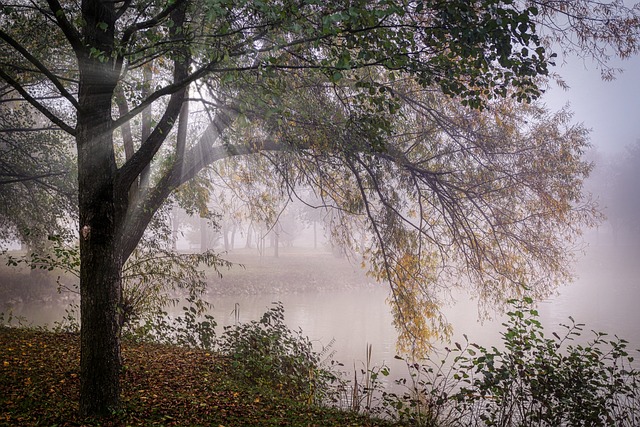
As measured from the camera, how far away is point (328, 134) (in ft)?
21.2

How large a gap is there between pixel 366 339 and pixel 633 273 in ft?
114

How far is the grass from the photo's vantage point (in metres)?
4.73

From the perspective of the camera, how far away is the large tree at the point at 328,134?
15.2ft

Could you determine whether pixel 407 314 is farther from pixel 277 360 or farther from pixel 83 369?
pixel 83 369

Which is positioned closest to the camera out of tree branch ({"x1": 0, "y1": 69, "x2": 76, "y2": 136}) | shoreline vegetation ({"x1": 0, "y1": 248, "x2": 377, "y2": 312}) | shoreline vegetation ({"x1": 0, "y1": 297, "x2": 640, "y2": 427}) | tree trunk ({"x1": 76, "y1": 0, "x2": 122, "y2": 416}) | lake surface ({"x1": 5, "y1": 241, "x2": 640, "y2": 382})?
tree branch ({"x1": 0, "y1": 69, "x2": 76, "y2": 136})

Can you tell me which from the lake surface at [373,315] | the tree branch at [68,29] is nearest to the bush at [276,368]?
the lake surface at [373,315]

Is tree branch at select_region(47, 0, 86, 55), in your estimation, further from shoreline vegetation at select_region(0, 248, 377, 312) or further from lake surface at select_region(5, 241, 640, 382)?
shoreline vegetation at select_region(0, 248, 377, 312)

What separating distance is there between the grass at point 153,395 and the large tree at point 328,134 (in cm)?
52

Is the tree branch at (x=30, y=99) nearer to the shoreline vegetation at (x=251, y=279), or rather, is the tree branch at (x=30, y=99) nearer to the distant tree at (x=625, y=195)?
the shoreline vegetation at (x=251, y=279)

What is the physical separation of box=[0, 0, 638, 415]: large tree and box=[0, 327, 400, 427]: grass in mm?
517

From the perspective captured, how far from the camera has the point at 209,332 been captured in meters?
8.81

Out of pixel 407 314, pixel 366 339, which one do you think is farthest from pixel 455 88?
pixel 366 339

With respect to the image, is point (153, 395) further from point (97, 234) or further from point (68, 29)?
point (68, 29)

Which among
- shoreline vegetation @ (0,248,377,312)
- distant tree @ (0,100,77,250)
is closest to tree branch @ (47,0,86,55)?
distant tree @ (0,100,77,250)
